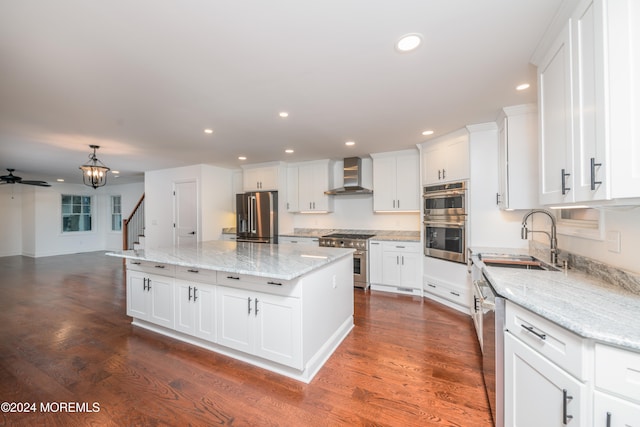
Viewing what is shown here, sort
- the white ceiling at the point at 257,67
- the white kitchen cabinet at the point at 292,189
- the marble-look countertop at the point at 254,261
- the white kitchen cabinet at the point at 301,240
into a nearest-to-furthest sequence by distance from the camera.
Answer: the white ceiling at the point at 257,67, the marble-look countertop at the point at 254,261, the white kitchen cabinet at the point at 301,240, the white kitchen cabinet at the point at 292,189

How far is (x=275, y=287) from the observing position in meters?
1.99

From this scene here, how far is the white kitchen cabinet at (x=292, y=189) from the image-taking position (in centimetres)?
528

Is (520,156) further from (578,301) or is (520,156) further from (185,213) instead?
(185,213)

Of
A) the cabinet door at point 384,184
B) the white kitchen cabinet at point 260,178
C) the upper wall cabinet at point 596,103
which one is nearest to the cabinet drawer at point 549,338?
A: the upper wall cabinet at point 596,103

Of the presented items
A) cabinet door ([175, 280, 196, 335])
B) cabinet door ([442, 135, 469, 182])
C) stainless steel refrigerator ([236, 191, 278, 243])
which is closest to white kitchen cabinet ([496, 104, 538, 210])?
cabinet door ([442, 135, 469, 182])

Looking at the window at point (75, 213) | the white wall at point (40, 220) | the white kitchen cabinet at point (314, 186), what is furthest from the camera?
the window at point (75, 213)

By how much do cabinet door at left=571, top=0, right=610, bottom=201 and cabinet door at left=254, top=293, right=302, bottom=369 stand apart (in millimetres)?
1845

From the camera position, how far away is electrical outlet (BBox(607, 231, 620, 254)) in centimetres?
153

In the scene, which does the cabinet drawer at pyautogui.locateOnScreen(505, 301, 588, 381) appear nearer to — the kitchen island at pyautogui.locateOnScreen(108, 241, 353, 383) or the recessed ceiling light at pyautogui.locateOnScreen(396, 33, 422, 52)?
the kitchen island at pyautogui.locateOnScreen(108, 241, 353, 383)

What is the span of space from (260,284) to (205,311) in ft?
2.45

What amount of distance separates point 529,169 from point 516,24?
162 centimetres

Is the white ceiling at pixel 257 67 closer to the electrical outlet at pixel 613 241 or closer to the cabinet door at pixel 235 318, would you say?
the electrical outlet at pixel 613 241

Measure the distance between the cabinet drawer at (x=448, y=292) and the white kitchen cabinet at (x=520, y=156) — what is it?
50.5 inches

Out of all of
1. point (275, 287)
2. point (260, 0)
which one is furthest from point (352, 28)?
point (275, 287)
